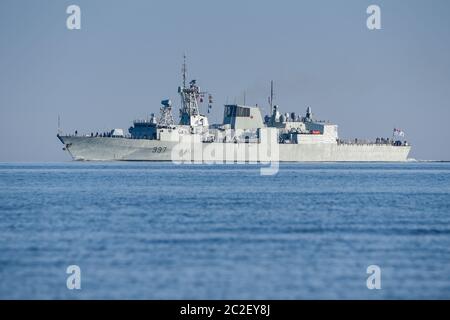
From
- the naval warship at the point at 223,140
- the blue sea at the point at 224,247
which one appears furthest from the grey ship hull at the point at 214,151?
the blue sea at the point at 224,247

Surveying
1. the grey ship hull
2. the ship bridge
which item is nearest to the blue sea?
the grey ship hull

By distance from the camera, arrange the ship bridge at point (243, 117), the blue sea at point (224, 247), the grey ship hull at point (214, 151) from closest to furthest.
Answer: the blue sea at point (224, 247) → the grey ship hull at point (214, 151) → the ship bridge at point (243, 117)

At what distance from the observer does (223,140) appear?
463ft

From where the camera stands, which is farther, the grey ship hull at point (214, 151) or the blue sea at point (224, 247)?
the grey ship hull at point (214, 151)

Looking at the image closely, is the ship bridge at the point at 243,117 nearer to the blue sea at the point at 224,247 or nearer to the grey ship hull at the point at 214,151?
the grey ship hull at the point at 214,151

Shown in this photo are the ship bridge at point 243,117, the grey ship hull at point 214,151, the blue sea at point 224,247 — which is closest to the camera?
the blue sea at point 224,247

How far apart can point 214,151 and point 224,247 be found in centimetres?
10772

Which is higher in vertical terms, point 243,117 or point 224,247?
point 243,117

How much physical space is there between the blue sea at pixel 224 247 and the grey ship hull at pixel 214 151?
72759 millimetres

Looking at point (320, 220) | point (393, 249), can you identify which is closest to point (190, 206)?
point (320, 220)

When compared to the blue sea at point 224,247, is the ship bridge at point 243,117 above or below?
above

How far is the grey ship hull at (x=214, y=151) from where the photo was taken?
128m

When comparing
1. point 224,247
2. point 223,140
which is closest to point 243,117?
point 223,140

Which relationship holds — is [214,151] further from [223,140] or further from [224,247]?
[224,247]
